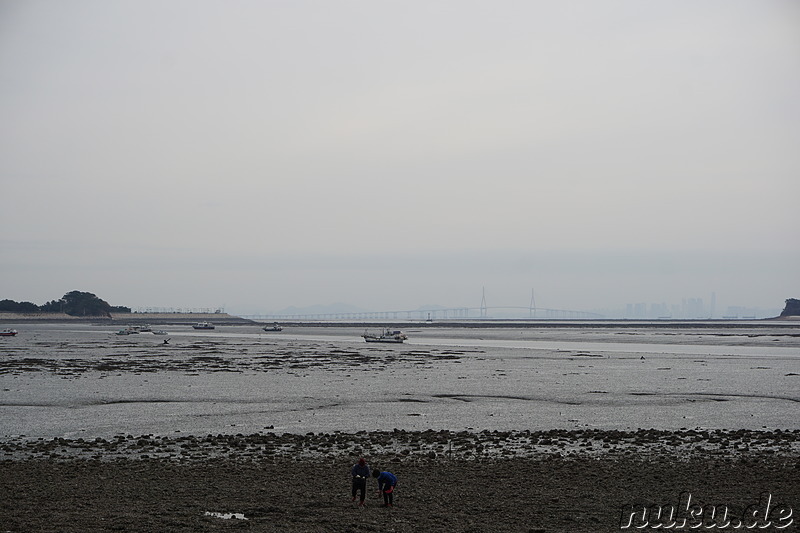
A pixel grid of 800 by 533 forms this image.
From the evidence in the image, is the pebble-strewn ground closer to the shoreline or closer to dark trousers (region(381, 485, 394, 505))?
the shoreline

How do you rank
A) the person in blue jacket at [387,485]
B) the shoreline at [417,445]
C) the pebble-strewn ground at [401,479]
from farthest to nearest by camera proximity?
1. the shoreline at [417,445]
2. the person in blue jacket at [387,485]
3. the pebble-strewn ground at [401,479]

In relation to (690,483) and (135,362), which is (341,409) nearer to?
(690,483)

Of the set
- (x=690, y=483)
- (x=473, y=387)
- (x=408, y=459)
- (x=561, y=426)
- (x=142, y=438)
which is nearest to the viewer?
(x=690, y=483)

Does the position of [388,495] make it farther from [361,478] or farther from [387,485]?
[361,478]

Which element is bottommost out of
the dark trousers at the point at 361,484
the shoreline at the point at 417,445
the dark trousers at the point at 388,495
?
the shoreline at the point at 417,445

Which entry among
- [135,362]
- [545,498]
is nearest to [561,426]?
Result: [545,498]

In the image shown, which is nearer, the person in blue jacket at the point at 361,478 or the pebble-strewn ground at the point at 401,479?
the pebble-strewn ground at the point at 401,479

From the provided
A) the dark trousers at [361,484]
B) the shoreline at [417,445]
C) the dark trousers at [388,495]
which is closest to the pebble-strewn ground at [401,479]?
the shoreline at [417,445]

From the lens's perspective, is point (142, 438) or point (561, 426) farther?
point (561, 426)

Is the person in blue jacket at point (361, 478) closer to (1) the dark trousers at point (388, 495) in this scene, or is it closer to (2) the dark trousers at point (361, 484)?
(2) the dark trousers at point (361, 484)

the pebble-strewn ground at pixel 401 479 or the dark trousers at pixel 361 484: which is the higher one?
the dark trousers at pixel 361 484

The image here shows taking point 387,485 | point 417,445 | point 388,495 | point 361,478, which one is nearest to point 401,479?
point 388,495

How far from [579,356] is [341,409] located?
161 ft

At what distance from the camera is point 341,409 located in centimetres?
3800
